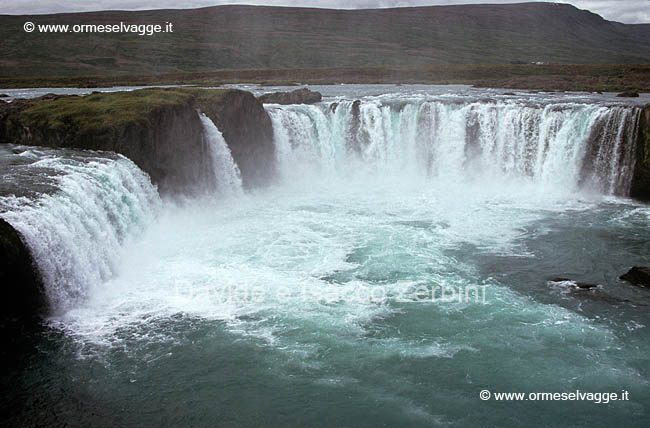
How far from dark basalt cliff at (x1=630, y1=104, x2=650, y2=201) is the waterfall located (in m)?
0.30

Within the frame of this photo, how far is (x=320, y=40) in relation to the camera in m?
123

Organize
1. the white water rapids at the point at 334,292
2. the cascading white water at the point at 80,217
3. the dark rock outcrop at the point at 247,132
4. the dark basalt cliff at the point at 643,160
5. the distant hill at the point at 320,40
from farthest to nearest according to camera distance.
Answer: the distant hill at the point at 320,40
the dark rock outcrop at the point at 247,132
the dark basalt cliff at the point at 643,160
the cascading white water at the point at 80,217
the white water rapids at the point at 334,292

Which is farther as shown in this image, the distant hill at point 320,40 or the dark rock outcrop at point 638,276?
the distant hill at point 320,40

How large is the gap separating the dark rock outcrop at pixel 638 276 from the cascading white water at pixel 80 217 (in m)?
15.2

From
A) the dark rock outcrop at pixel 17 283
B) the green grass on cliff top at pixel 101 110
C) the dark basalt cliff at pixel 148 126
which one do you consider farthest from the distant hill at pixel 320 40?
the dark rock outcrop at pixel 17 283

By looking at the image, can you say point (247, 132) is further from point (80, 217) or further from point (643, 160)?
point (643, 160)

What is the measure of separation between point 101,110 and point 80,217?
9.71m

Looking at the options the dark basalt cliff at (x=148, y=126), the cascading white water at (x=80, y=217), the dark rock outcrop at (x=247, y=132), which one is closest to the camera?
the cascading white water at (x=80, y=217)

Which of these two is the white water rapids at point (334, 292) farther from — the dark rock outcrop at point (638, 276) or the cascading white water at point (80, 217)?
the dark rock outcrop at point (638, 276)

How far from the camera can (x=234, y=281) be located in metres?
16.5

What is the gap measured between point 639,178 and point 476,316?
17016 millimetres

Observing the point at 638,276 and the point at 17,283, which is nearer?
the point at 17,283

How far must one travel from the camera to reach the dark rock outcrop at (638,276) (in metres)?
16.0

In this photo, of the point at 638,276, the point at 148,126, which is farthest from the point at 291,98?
the point at 638,276
